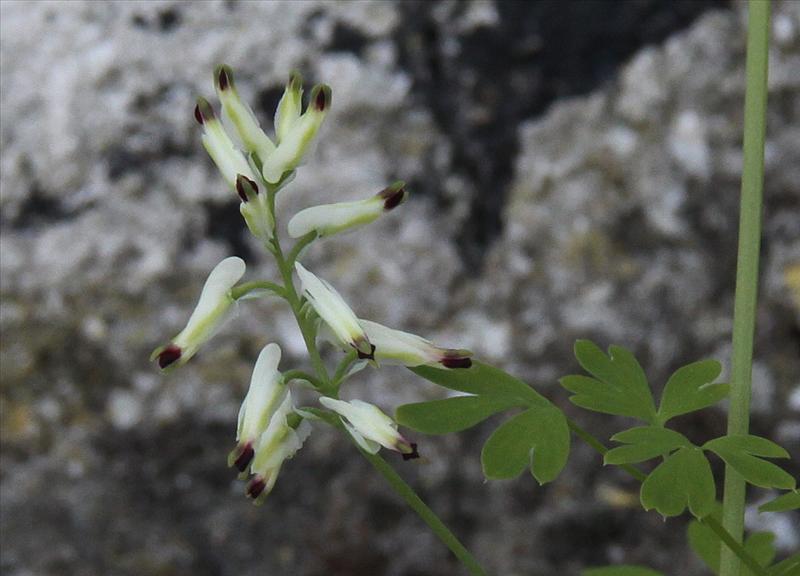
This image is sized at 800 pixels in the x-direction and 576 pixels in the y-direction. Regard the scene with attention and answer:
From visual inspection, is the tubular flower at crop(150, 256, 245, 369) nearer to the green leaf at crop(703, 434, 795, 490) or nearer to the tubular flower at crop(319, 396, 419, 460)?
the tubular flower at crop(319, 396, 419, 460)

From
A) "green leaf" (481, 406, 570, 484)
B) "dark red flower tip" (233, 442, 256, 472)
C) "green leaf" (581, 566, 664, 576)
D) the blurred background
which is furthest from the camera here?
the blurred background

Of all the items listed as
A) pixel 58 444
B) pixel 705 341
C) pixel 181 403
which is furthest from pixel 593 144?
pixel 58 444

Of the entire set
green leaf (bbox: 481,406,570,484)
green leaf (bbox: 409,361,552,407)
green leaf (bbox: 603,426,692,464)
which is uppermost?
green leaf (bbox: 409,361,552,407)

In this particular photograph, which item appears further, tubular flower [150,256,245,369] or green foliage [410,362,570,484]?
green foliage [410,362,570,484]

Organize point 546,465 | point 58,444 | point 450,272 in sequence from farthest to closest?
point 450,272
point 58,444
point 546,465

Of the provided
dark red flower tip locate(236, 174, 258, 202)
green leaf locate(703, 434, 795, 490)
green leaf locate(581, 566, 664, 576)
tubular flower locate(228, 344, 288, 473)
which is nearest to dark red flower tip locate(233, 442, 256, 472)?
tubular flower locate(228, 344, 288, 473)

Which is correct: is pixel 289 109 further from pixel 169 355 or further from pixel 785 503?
pixel 785 503

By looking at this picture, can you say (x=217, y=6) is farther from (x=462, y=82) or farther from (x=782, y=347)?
(x=782, y=347)
